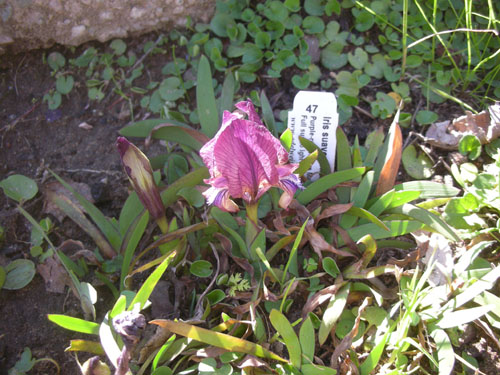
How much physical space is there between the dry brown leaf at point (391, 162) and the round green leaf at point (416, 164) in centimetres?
24

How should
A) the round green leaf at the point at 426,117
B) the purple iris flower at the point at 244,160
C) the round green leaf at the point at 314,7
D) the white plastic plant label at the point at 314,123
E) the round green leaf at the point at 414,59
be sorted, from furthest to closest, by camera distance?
the round green leaf at the point at 314,7 → the round green leaf at the point at 414,59 → the round green leaf at the point at 426,117 → the white plastic plant label at the point at 314,123 → the purple iris flower at the point at 244,160

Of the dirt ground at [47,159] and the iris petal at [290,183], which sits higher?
the iris petal at [290,183]

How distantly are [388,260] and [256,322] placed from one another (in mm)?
575

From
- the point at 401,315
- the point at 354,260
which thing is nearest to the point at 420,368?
the point at 401,315

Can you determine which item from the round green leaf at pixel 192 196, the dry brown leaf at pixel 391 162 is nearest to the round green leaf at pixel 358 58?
the dry brown leaf at pixel 391 162

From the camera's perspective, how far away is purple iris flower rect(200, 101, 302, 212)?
1366mm

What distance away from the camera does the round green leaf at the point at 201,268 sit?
1.71m

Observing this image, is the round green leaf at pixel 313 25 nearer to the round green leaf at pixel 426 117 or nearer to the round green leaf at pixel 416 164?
the round green leaf at pixel 426 117

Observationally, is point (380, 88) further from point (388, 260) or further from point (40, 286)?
point (40, 286)

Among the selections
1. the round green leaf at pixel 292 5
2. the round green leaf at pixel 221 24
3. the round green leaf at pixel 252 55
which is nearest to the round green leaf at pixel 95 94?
the round green leaf at pixel 221 24

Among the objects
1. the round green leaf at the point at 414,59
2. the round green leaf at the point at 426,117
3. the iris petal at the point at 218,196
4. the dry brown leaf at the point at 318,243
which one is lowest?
the dry brown leaf at the point at 318,243

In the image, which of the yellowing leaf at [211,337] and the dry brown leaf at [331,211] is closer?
the yellowing leaf at [211,337]

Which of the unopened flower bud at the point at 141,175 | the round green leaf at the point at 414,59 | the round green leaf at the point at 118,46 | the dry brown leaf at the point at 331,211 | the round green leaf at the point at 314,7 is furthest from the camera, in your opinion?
the round green leaf at the point at 118,46

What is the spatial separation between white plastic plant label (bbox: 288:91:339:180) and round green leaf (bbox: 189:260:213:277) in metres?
0.57
